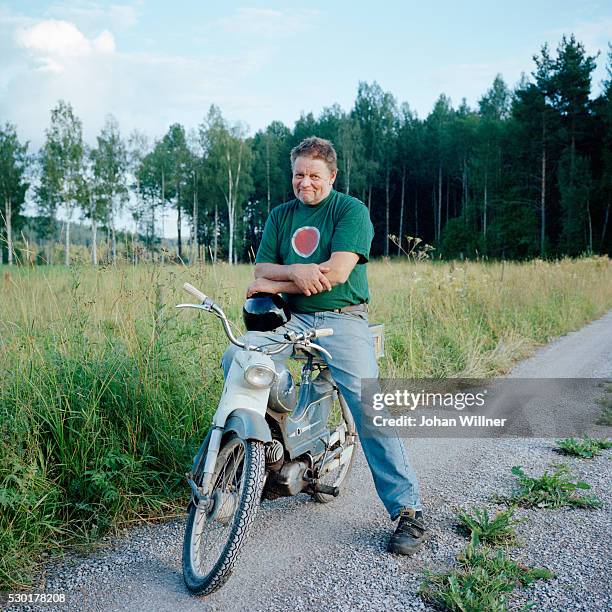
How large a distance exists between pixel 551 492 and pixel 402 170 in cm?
5417

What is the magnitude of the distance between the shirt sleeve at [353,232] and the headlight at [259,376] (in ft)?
2.73

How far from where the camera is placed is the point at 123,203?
45438 millimetres

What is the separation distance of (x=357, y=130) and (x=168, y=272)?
47.6m

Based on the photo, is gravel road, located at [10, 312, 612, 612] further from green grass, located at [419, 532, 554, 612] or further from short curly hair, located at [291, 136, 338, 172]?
short curly hair, located at [291, 136, 338, 172]

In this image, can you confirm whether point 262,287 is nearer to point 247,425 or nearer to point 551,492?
point 247,425

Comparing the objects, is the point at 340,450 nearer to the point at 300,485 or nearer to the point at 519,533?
the point at 300,485

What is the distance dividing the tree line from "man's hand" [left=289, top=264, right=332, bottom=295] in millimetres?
28274

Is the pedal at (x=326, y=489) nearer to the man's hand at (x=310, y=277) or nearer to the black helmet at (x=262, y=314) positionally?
the black helmet at (x=262, y=314)

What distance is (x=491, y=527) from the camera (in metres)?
3.11

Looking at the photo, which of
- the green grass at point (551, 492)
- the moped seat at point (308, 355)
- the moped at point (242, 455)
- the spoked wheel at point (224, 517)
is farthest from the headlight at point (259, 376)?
the green grass at point (551, 492)

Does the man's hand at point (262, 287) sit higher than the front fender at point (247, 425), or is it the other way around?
the man's hand at point (262, 287)

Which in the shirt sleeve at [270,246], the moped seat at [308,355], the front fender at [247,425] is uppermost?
the shirt sleeve at [270,246]

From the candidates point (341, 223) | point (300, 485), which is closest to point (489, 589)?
point (300, 485)

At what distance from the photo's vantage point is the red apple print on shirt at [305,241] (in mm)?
3393
